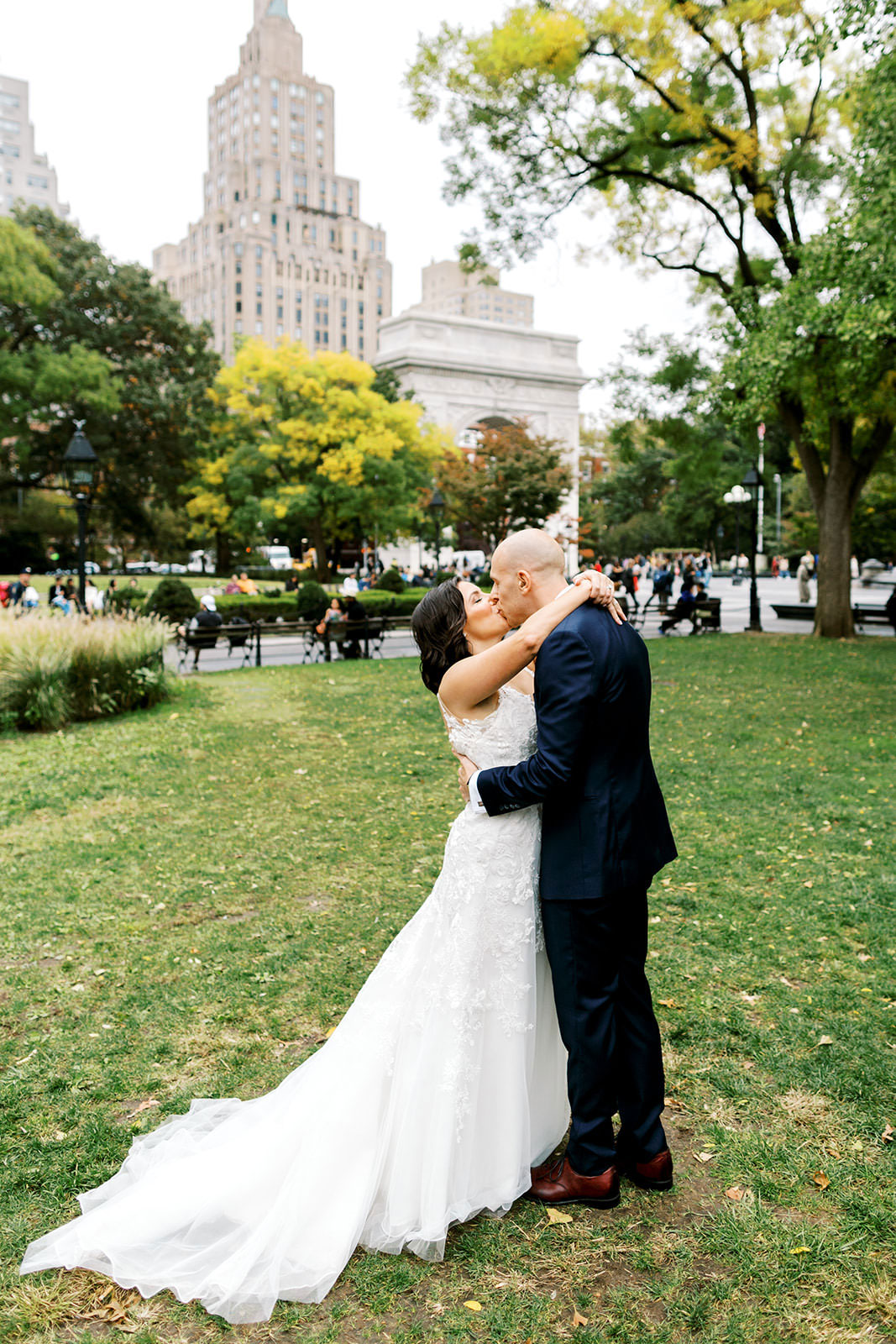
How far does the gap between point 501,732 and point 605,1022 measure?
0.95m

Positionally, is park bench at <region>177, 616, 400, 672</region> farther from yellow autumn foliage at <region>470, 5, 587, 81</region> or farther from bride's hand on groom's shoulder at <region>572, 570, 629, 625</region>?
bride's hand on groom's shoulder at <region>572, 570, 629, 625</region>

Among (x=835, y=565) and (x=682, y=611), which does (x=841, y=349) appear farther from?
(x=682, y=611)

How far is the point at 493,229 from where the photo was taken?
20.6 metres

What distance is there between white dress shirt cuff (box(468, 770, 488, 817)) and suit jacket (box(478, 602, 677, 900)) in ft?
0.09

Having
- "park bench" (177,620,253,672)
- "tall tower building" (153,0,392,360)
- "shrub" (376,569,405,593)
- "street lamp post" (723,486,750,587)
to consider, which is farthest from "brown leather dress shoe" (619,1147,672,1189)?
"tall tower building" (153,0,392,360)

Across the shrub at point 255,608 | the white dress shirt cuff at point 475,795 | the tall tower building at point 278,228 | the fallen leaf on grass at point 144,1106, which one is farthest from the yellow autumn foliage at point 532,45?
the tall tower building at point 278,228

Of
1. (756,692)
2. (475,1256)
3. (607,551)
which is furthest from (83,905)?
(607,551)

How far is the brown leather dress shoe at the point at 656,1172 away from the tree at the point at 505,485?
119ft

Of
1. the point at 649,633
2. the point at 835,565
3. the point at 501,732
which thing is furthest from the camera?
the point at 649,633

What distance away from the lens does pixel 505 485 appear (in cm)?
4022

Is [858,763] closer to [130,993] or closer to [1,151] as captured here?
[130,993]

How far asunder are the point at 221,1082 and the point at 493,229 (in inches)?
788

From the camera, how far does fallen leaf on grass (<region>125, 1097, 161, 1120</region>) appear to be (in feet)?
12.1

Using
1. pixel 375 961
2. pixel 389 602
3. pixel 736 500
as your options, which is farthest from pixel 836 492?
pixel 736 500
